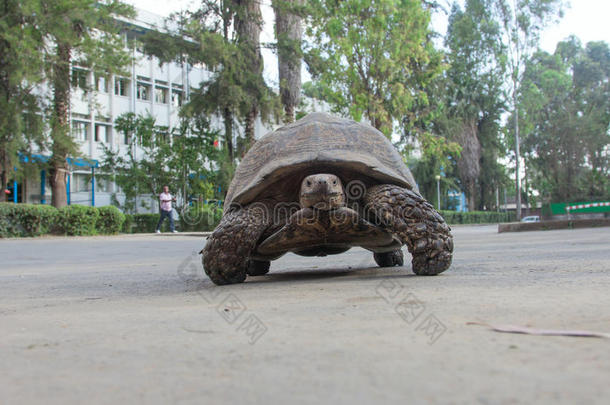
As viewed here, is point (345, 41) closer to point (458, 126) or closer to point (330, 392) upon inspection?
point (330, 392)

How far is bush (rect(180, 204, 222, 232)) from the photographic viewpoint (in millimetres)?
20766

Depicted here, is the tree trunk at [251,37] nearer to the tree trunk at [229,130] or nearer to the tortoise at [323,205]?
the tree trunk at [229,130]

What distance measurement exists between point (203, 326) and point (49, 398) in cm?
77

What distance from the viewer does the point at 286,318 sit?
1938 mm

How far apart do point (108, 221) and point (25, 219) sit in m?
2.69

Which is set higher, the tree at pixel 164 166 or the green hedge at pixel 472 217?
the tree at pixel 164 166

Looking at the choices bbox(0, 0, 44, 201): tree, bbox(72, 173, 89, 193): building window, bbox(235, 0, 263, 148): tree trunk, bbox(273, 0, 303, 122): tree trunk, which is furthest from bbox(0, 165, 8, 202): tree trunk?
bbox(72, 173, 89, 193): building window

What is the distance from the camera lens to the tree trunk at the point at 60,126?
20.4 metres

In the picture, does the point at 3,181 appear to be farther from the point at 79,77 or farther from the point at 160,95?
the point at 160,95

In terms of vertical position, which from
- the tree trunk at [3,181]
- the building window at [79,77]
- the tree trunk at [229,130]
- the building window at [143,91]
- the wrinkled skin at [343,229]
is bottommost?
the wrinkled skin at [343,229]

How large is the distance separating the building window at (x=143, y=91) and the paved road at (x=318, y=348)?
39057mm

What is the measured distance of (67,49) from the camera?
20.6 metres

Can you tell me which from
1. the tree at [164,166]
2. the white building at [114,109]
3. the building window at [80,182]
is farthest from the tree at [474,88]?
the building window at [80,182]

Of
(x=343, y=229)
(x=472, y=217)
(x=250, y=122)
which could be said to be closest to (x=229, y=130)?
(x=250, y=122)
